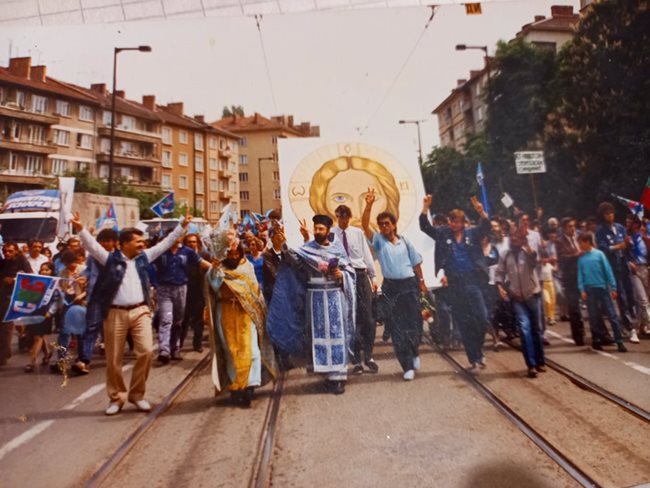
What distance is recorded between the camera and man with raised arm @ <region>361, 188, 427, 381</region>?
3.76 metres

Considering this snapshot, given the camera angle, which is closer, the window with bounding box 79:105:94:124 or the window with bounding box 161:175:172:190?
the window with bounding box 79:105:94:124

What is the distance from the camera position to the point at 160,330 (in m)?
5.14

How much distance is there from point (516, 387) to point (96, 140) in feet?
11.4

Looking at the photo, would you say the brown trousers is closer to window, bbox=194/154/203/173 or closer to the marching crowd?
the marching crowd

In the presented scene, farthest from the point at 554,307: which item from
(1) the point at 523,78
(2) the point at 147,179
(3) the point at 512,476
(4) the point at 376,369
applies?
(2) the point at 147,179

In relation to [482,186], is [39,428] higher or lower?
lower

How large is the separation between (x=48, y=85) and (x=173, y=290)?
291cm

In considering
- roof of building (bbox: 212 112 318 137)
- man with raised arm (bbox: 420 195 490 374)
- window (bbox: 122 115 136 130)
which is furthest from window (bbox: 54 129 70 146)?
man with raised arm (bbox: 420 195 490 374)

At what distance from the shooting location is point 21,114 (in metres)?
2.73

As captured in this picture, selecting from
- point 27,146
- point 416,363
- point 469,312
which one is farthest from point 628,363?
point 27,146

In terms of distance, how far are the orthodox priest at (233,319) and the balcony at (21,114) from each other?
1.35 m

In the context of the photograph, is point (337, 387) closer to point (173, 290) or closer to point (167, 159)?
point (167, 159)

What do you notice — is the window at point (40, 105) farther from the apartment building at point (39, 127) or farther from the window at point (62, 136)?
the window at point (62, 136)

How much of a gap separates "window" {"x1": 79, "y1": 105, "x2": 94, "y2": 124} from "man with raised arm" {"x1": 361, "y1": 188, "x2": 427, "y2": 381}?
2.01 metres
